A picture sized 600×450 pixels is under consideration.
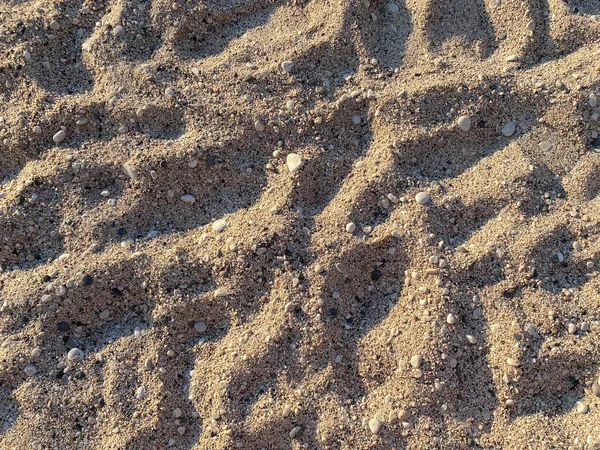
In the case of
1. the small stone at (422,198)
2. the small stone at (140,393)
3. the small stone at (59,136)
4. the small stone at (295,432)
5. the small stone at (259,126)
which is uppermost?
the small stone at (59,136)

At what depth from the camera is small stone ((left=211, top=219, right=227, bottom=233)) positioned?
192 cm

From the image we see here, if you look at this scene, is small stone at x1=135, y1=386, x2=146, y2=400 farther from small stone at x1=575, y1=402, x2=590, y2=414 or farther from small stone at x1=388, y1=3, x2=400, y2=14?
small stone at x1=388, y1=3, x2=400, y2=14

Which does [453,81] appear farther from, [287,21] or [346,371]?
[346,371]

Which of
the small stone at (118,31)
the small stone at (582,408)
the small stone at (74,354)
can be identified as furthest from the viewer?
the small stone at (118,31)

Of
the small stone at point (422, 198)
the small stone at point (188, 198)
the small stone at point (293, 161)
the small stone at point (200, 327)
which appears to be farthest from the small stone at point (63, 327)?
the small stone at point (422, 198)

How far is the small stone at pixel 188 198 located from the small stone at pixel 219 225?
0.13 m

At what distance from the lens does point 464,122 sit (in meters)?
1.97

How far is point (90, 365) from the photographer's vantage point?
1.83m

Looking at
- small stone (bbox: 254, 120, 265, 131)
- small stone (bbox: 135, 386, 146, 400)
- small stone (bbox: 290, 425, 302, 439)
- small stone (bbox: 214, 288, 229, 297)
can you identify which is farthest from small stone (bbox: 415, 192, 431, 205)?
small stone (bbox: 135, 386, 146, 400)

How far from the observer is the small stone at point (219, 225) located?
6.30 feet

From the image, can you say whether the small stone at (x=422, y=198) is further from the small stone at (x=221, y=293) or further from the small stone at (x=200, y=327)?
the small stone at (x=200, y=327)

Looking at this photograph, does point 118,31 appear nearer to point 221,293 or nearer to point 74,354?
point 221,293

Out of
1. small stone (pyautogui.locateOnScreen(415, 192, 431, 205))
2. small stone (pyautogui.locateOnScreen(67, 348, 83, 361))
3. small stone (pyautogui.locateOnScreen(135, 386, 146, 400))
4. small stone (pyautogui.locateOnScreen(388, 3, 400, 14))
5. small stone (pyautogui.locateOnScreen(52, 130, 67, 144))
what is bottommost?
small stone (pyautogui.locateOnScreen(135, 386, 146, 400))

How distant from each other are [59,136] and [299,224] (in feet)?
3.27
